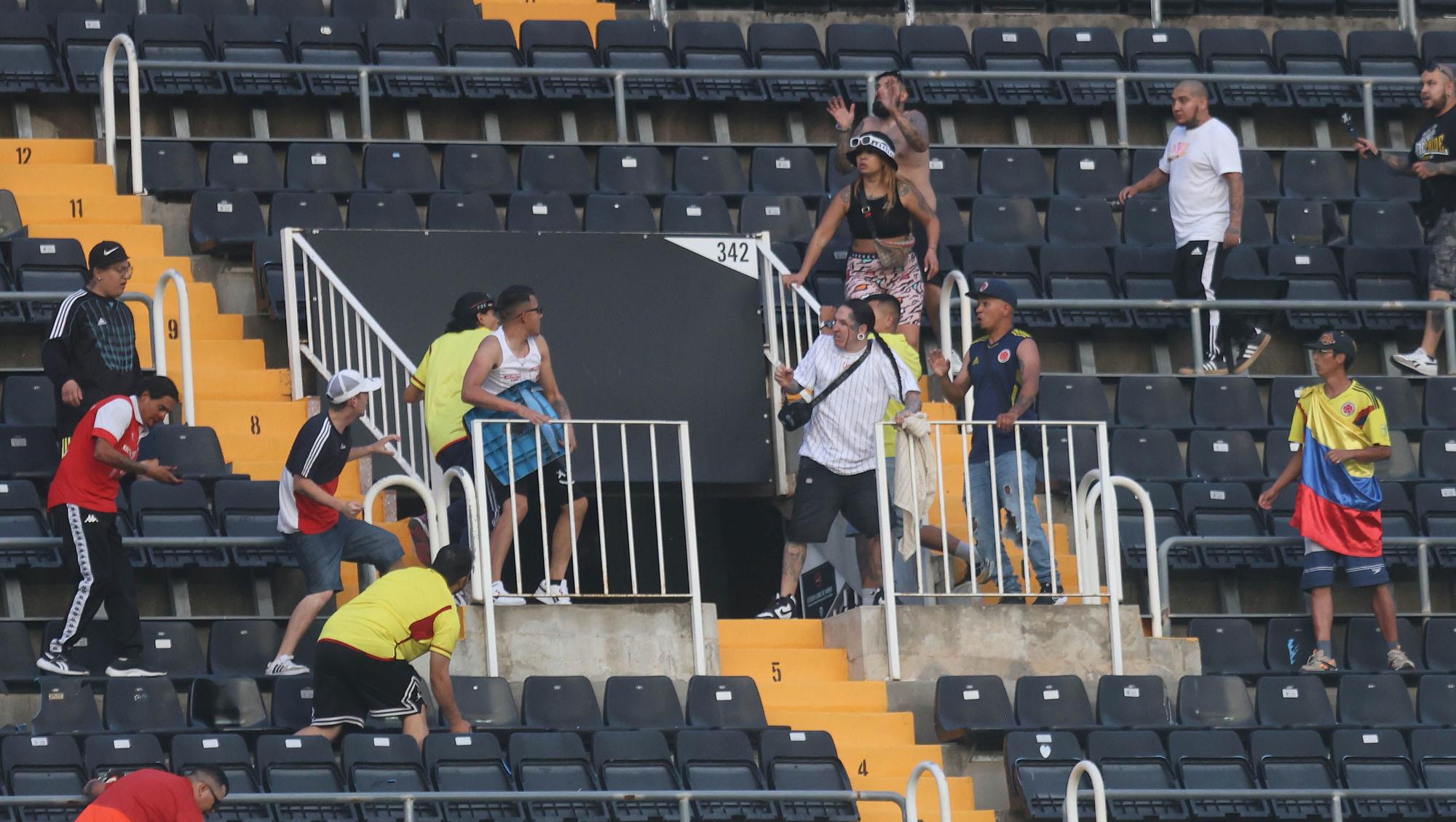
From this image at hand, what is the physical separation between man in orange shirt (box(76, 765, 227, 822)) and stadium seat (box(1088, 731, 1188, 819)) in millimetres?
3931

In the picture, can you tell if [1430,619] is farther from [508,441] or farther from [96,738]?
[96,738]

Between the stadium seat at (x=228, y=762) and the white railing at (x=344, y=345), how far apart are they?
2.64 metres

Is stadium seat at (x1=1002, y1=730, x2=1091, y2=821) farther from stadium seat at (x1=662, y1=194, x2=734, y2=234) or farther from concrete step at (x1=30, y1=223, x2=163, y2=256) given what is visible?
concrete step at (x1=30, y1=223, x2=163, y2=256)

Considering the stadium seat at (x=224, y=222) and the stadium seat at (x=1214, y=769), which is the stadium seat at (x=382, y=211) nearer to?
the stadium seat at (x=224, y=222)

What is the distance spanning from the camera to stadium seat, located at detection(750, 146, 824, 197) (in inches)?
599

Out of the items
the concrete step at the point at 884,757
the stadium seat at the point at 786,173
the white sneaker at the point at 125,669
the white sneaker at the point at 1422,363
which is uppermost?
the stadium seat at the point at 786,173

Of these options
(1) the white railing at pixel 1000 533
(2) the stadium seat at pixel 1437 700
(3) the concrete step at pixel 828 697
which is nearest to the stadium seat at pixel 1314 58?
(1) the white railing at pixel 1000 533

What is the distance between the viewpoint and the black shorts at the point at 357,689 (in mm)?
10148

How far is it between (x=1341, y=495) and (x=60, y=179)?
22.3 feet

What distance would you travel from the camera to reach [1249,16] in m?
18.0

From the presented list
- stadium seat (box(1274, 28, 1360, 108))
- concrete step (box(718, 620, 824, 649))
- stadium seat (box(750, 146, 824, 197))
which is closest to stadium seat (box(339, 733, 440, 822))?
concrete step (box(718, 620, 824, 649))

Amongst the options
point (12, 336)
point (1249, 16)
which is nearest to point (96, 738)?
point (12, 336)

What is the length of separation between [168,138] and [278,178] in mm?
667

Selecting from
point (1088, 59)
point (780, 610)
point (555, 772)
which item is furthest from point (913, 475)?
point (1088, 59)
